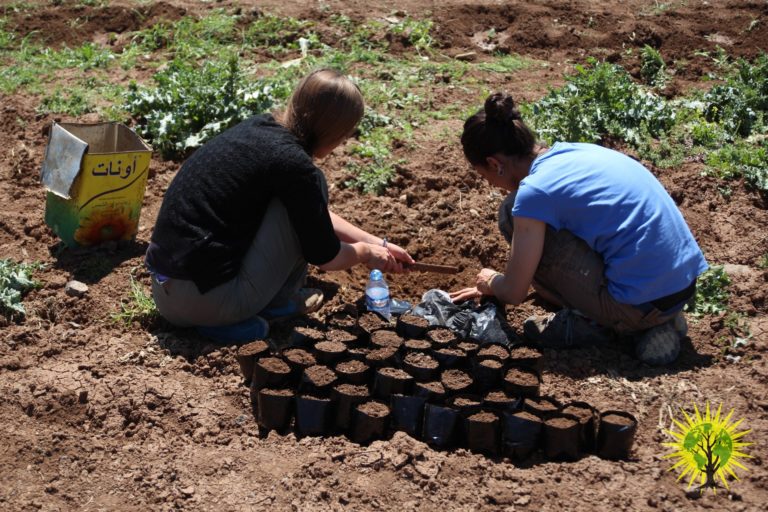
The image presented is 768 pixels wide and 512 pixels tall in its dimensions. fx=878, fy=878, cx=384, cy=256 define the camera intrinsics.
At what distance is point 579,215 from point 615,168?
0.96ft

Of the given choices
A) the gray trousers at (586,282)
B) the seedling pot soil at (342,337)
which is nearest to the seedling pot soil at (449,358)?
the seedling pot soil at (342,337)

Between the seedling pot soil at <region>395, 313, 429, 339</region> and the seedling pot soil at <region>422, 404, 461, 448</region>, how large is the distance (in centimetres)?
64

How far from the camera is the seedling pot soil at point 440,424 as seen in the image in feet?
12.2

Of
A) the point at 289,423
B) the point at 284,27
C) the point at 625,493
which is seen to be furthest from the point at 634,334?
the point at 284,27

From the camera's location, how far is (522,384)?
12.8ft

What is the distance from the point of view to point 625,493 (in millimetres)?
3402

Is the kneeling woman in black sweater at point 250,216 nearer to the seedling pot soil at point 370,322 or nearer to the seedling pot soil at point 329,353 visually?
the seedling pot soil at point 370,322

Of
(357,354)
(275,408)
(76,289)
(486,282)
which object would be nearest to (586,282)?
(486,282)

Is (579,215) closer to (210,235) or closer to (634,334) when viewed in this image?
(634,334)

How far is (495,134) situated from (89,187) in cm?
241

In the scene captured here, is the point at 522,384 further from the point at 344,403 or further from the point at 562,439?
the point at 344,403

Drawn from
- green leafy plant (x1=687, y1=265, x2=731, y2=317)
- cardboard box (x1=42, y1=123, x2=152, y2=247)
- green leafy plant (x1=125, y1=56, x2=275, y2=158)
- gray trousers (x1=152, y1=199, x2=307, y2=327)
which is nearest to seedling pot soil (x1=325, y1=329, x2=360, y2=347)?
gray trousers (x1=152, y1=199, x2=307, y2=327)

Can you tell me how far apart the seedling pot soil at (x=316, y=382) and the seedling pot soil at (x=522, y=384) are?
0.78 meters

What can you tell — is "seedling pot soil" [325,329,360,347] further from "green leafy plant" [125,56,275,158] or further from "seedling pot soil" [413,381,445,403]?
"green leafy plant" [125,56,275,158]
